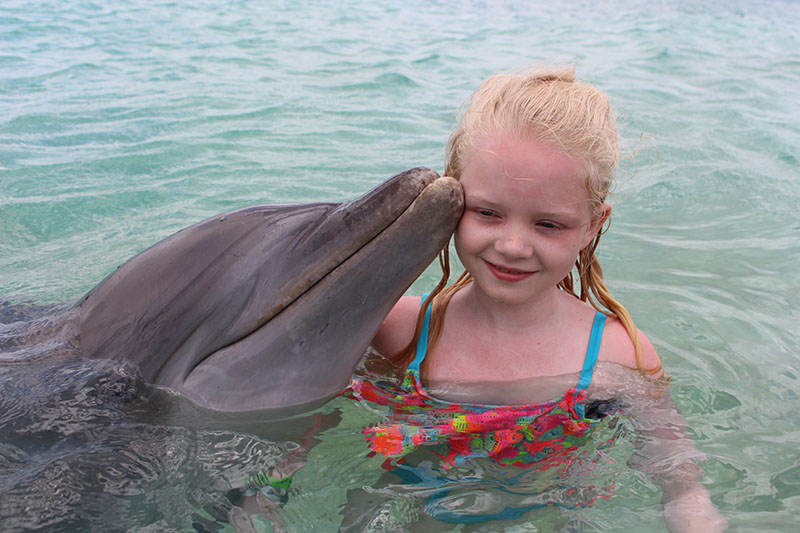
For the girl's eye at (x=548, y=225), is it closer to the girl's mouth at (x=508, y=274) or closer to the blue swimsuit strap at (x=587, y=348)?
the girl's mouth at (x=508, y=274)

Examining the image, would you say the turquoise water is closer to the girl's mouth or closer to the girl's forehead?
the girl's mouth

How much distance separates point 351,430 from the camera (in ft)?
12.5

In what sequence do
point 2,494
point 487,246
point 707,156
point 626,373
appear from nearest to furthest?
1. point 2,494
2. point 487,246
3. point 626,373
4. point 707,156

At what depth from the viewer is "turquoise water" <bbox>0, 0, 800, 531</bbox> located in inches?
137

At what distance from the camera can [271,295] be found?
334cm

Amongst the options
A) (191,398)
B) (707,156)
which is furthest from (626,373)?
(707,156)

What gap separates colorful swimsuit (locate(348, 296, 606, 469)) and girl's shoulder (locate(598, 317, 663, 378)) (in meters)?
0.04

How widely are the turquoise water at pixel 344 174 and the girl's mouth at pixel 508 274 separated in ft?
3.21

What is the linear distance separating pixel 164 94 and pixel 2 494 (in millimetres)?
9417

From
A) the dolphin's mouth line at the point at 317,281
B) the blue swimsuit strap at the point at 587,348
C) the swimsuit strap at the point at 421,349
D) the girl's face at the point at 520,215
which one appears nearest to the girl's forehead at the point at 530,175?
the girl's face at the point at 520,215

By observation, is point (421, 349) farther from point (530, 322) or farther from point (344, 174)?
point (344, 174)

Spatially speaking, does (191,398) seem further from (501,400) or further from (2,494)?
(501,400)

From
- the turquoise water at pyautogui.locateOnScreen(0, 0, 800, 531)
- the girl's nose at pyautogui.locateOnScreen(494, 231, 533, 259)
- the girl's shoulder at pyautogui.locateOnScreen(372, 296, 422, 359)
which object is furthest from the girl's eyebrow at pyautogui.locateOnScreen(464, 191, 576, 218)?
the turquoise water at pyautogui.locateOnScreen(0, 0, 800, 531)

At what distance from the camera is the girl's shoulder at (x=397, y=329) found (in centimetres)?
400
